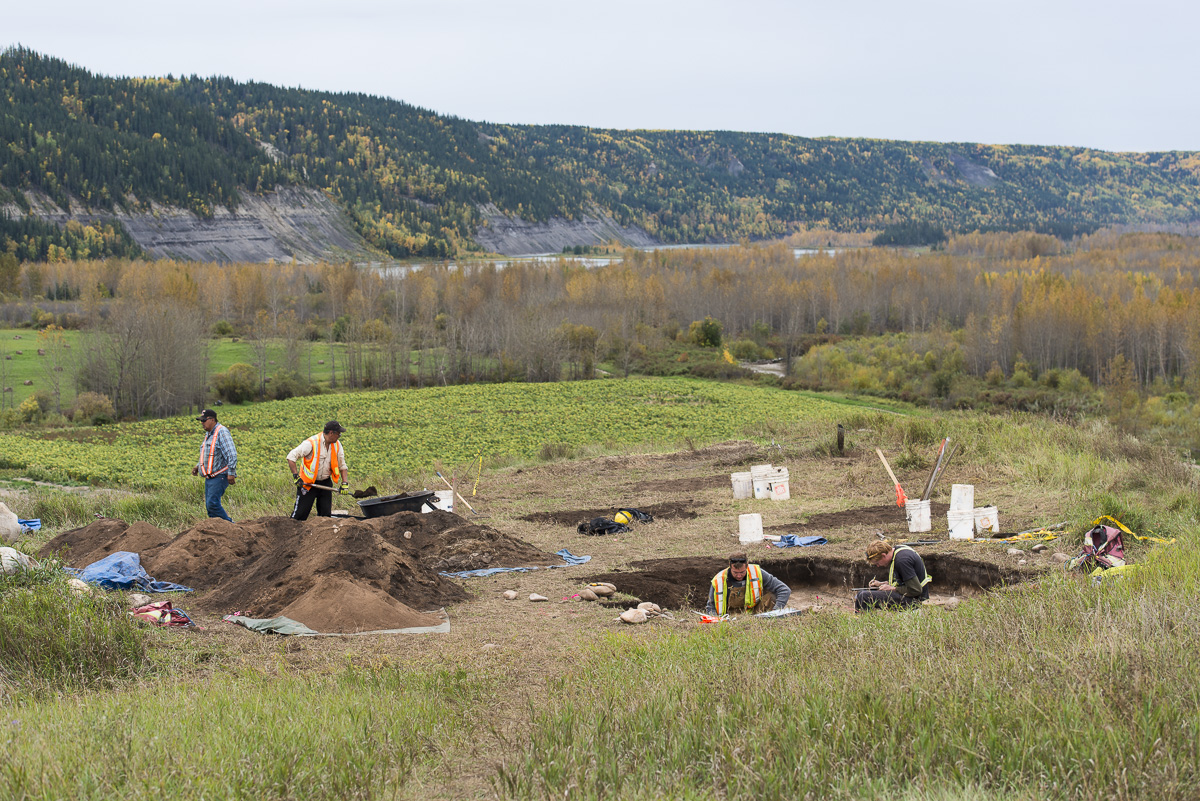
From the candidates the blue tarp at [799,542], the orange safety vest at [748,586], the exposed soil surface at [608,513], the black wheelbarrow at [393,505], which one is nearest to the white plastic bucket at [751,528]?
the blue tarp at [799,542]

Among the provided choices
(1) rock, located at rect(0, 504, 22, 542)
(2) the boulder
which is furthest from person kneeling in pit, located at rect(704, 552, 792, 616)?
(1) rock, located at rect(0, 504, 22, 542)

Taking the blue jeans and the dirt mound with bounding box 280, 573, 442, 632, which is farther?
the blue jeans

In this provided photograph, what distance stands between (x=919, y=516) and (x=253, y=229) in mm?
157559

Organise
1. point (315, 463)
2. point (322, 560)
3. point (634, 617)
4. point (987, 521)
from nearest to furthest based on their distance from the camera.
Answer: point (634, 617) → point (322, 560) → point (315, 463) → point (987, 521)

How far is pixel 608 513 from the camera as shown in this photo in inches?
736

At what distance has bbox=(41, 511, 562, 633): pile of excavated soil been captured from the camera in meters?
10.0

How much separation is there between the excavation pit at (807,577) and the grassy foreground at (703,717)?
3668 millimetres

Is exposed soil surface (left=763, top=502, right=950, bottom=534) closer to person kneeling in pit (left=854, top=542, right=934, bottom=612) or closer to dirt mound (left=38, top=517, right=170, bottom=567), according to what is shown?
person kneeling in pit (left=854, top=542, right=934, bottom=612)

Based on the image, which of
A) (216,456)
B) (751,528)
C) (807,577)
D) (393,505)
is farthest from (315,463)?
(807,577)

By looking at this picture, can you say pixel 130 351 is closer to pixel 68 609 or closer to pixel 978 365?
pixel 68 609

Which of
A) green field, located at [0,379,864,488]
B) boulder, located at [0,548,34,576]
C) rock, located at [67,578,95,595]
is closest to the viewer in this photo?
rock, located at [67,578,95,595]

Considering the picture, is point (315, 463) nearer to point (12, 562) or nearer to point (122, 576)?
point (122, 576)

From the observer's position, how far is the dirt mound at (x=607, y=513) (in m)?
18.0

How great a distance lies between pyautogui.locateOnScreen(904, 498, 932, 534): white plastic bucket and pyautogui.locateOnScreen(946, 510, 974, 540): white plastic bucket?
1.92 ft
